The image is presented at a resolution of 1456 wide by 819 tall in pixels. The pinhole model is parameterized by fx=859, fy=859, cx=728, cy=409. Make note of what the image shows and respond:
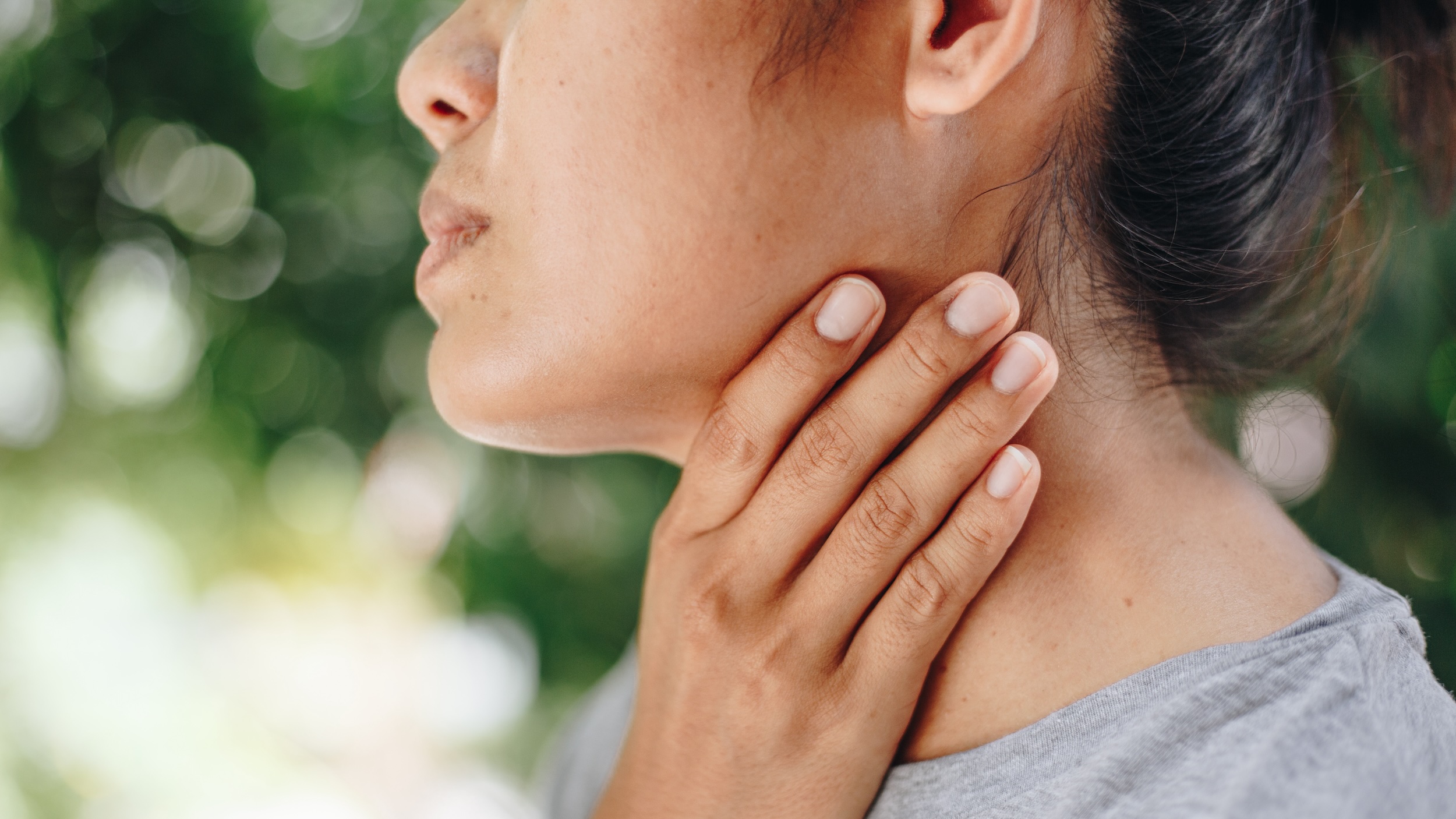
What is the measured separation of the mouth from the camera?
66 cm

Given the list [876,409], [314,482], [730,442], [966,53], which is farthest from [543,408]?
[314,482]

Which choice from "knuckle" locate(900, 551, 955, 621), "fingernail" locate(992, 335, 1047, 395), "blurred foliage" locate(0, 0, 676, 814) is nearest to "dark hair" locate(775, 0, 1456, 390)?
"fingernail" locate(992, 335, 1047, 395)

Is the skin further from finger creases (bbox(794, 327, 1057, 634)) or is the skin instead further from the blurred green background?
the blurred green background

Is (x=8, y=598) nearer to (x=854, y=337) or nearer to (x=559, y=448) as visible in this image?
(x=559, y=448)

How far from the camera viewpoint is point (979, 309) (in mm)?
540

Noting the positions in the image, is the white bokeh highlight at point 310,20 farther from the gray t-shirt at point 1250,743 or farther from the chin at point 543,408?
the gray t-shirt at point 1250,743

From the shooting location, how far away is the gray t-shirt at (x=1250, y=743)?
0.42 meters

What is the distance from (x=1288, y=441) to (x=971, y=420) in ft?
2.22

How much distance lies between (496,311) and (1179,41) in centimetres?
52

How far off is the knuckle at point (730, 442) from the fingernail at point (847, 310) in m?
0.09

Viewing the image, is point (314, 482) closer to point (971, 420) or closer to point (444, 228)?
point (444, 228)

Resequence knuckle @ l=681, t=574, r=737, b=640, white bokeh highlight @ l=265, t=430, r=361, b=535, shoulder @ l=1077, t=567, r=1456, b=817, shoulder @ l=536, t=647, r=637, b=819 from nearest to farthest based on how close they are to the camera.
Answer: shoulder @ l=1077, t=567, r=1456, b=817
knuckle @ l=681, t=574, r=737, b=640
shoulder @ l=536, t=647, r=637, b=819
white bokeh highlight @ l=265, t=430, r=361, b=535

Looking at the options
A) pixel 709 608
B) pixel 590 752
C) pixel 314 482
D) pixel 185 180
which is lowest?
pixel 590 752

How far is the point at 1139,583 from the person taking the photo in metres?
0.56
